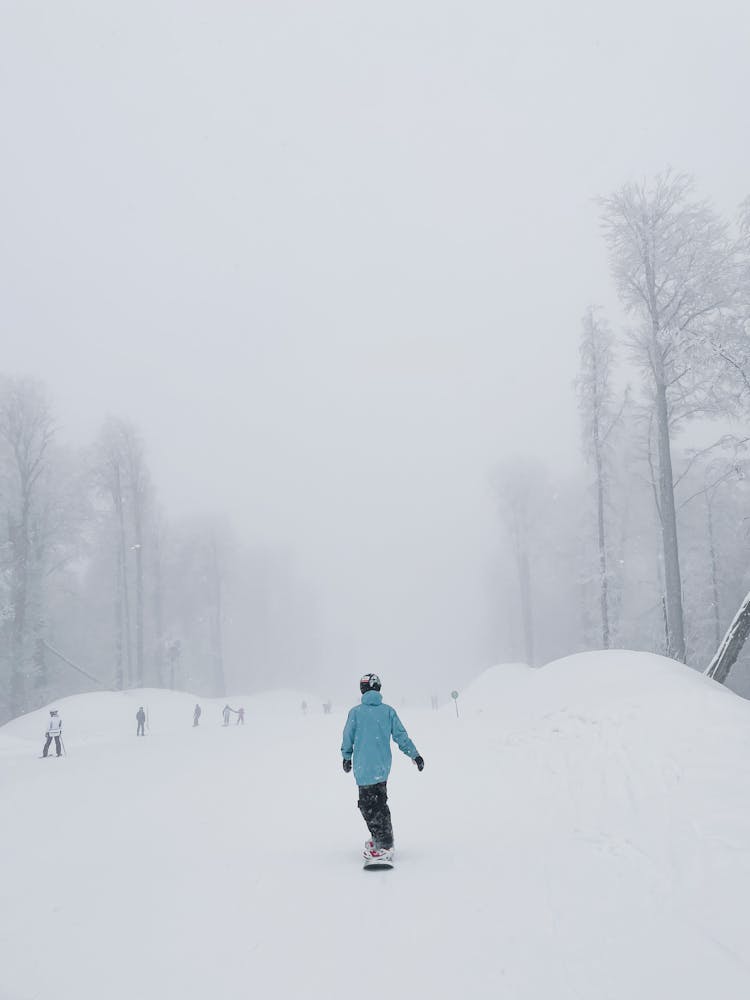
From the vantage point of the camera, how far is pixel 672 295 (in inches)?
768

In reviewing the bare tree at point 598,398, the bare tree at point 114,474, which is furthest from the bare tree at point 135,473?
the bare tree at point 598,398

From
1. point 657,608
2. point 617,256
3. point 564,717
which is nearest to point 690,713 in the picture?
point 564,717

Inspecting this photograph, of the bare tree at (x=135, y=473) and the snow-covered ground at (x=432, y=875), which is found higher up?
the bare tree at (x=135, y=473)

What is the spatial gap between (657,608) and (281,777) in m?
27.8

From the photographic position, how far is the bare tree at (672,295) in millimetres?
18453

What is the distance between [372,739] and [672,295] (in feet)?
56.6

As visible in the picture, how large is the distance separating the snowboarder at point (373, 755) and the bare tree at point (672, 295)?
13184mm

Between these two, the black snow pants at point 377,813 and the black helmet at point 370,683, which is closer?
→ the black snow pants at point 377,813

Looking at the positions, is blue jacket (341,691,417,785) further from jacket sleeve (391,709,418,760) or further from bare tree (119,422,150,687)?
bare tree (119,422,150,687)

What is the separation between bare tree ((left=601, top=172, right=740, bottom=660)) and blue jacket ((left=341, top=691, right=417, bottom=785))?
13.1 m

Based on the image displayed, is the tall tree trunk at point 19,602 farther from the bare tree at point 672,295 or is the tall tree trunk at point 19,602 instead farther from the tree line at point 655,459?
the bare tree at point 672,295

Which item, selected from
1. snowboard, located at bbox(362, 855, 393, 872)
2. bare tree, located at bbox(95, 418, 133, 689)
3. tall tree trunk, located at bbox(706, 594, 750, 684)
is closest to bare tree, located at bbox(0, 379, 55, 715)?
bare tree, located at bbox(95, 418, 133, 689)

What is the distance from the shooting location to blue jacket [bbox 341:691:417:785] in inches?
297

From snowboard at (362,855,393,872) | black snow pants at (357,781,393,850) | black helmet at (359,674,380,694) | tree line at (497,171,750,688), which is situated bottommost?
snowboard at (362,855,393,872)
